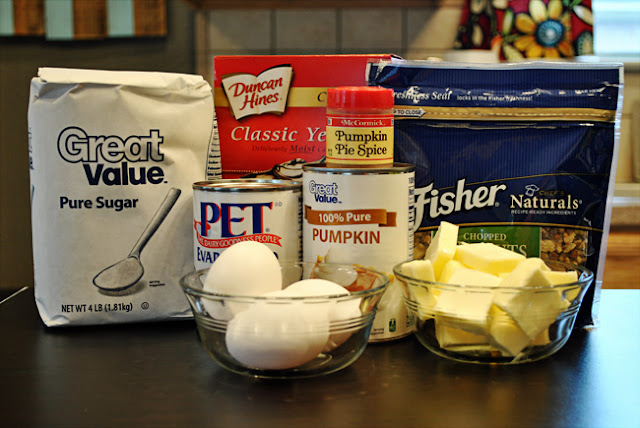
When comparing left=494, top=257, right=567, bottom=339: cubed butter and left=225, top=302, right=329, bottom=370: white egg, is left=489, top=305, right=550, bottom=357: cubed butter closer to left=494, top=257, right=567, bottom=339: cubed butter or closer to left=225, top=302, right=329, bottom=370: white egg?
left=494, top=257, right=567, bottom=339: cubed butter

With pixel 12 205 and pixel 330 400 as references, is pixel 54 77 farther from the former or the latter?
pixel 12 205

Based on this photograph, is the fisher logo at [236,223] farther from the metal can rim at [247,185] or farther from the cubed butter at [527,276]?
the cubed butter at [527,276]

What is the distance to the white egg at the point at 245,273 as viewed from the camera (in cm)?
65

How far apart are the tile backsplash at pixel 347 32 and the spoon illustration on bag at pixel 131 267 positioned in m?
1.82

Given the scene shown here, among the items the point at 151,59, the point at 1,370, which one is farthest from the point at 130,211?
the point at 151,59

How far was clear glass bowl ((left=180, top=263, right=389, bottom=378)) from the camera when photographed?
61 centimetres

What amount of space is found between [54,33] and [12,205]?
0.68 metres

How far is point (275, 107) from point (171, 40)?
1.83m

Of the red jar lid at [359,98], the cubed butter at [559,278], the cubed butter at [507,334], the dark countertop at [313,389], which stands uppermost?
the red jar lid at [359,98]

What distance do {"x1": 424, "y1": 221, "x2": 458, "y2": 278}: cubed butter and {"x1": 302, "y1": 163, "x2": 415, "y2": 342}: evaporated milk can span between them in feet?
0.09

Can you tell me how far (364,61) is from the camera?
2.91 feet

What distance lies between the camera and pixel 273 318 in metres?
0.61

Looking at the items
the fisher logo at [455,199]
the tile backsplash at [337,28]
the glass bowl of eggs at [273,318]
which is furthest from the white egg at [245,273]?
the tile backsplash at [337,28]

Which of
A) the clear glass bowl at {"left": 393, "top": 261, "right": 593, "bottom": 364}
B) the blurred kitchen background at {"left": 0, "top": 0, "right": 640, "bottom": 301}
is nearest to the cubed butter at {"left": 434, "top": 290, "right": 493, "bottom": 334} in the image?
the clear glass bowl at {"left": 393, "top": 261, "right": 593, "bottom": 364}
